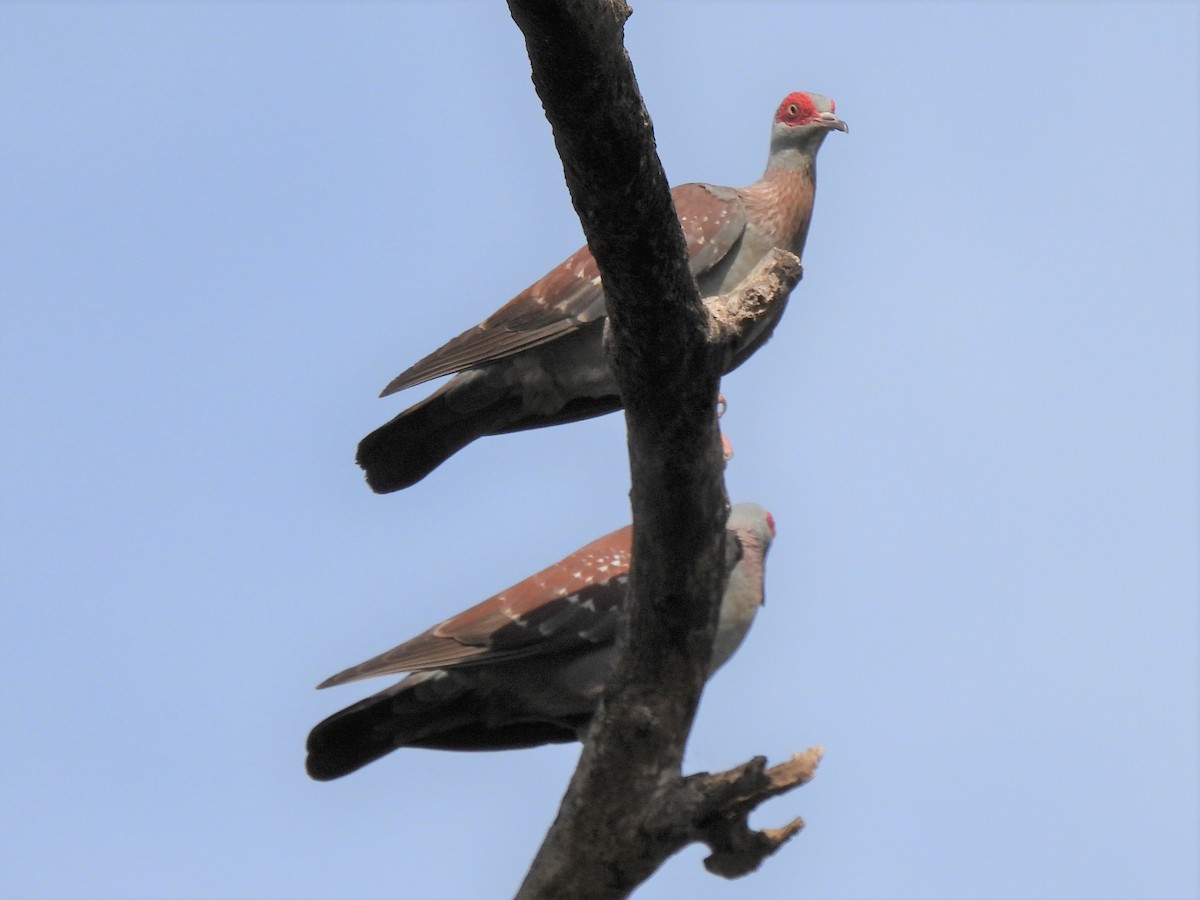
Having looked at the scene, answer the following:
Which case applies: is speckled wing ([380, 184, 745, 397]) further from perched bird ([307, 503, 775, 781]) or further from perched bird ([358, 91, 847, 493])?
perched bird ([307, 503, 775, 781])

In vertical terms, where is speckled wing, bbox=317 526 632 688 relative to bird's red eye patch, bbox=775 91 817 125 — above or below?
below

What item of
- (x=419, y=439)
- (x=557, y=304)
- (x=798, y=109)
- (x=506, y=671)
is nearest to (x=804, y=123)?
(x=798, y=109)

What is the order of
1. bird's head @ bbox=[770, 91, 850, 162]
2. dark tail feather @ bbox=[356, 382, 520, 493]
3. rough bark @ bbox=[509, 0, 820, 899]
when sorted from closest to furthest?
rough bark @ bbox=[509, 0, 820, 899] < dark tail feather @ bbox=[356, 382, 520, 493] < bird's head @ bbox=[770, 91, 850, 162]

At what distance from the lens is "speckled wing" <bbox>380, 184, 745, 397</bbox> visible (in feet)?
16.4

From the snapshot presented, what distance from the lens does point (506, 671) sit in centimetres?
514

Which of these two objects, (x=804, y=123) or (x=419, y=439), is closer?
(x=419, y=439)

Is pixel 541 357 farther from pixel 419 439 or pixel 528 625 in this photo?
pixel 528 625

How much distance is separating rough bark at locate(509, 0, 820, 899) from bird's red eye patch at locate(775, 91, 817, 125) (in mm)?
2664

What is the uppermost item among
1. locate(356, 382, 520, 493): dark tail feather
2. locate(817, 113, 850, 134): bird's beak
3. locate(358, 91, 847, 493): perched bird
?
locate(817, 113, 850, 134): bird's beak

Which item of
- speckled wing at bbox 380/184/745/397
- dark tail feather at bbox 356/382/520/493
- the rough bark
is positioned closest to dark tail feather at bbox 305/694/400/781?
dark tail feather at bbox 356/382/520/493

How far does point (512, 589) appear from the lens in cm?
527

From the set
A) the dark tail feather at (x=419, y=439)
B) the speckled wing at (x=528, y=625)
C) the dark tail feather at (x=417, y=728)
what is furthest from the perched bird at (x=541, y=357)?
the dark tail feather at (x=417, y=728)

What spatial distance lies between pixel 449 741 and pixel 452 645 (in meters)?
0.43

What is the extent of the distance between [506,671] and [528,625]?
18 centimetres
